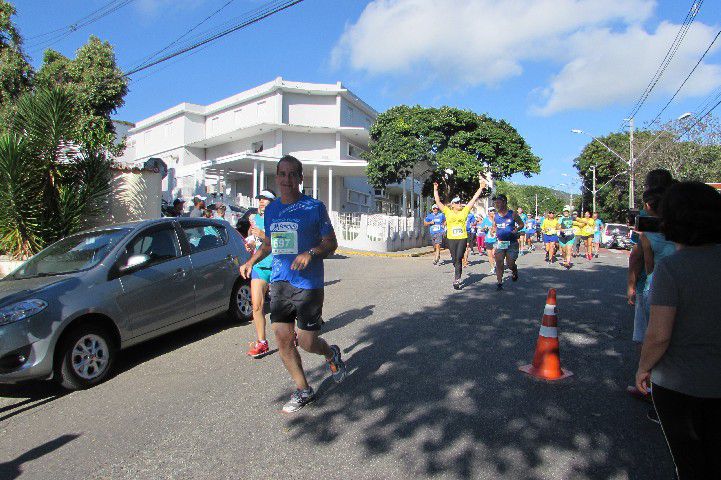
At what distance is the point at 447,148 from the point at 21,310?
A: 22.1 meters

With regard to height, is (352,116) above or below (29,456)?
above

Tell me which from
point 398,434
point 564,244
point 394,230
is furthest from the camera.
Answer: point 394,230

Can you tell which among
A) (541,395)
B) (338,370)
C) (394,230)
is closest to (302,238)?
(338,370)

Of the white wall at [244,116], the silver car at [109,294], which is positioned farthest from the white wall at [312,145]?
the silver car at [109,294]

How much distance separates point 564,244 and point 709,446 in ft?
41.4

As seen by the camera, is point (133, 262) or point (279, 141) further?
point (279, 141)

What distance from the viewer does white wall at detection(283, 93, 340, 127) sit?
30.0 metres

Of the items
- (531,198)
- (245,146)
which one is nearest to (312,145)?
(245,146)

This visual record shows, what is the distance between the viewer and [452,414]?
12.3 ft

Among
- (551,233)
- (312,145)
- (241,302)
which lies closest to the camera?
(241,302)

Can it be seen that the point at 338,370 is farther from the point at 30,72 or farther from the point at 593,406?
the point at 30,72

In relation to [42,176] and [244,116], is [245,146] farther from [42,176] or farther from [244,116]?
[42,176]

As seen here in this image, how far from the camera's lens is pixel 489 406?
388 centimetres

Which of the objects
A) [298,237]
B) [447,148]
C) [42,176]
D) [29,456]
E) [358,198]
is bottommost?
[29,456]
